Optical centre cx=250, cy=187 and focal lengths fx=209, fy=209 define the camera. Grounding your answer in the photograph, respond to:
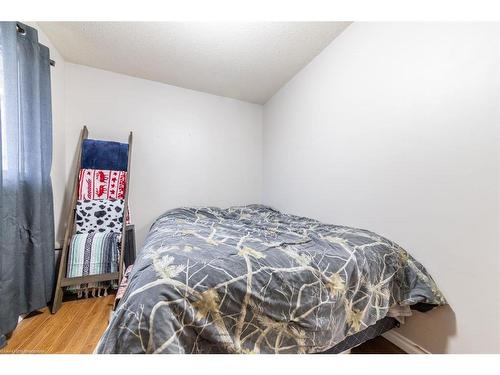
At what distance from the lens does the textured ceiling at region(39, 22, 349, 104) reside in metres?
1.55

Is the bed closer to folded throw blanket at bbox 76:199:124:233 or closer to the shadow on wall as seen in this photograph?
the shadow on wall

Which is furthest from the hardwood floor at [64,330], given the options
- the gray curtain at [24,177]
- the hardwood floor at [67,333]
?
the gray curtain at [24,177]

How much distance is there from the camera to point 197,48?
69.2 inches

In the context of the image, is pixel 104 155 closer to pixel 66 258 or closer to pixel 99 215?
pixel 99 215

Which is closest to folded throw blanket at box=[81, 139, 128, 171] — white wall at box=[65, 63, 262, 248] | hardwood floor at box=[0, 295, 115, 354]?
white wall at box=[65, 63, 262, 248]

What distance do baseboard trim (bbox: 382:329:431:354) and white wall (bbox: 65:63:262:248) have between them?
6.23 ft

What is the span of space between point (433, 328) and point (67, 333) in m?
2.13

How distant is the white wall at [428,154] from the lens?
0.91 meters

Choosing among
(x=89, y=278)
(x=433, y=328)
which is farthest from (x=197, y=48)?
(x=433, y=328)

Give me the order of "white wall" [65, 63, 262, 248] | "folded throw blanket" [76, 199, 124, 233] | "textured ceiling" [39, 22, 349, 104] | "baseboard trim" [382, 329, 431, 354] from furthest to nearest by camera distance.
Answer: "white wall" [65, 63, 262, 248] < "folded throw blanket" [76, 199, 124, 233] < "textured ceiling" [39, 22, 349, 104] < "baseboard trim" [382, 329, 431, 354]

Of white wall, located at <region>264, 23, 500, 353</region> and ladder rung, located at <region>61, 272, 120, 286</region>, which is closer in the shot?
white wall, located at <region>264, 23, 500, 353</region>

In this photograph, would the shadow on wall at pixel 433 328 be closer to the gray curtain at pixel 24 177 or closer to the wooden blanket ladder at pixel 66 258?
the wooden blanket ladder at pixel 66 258
